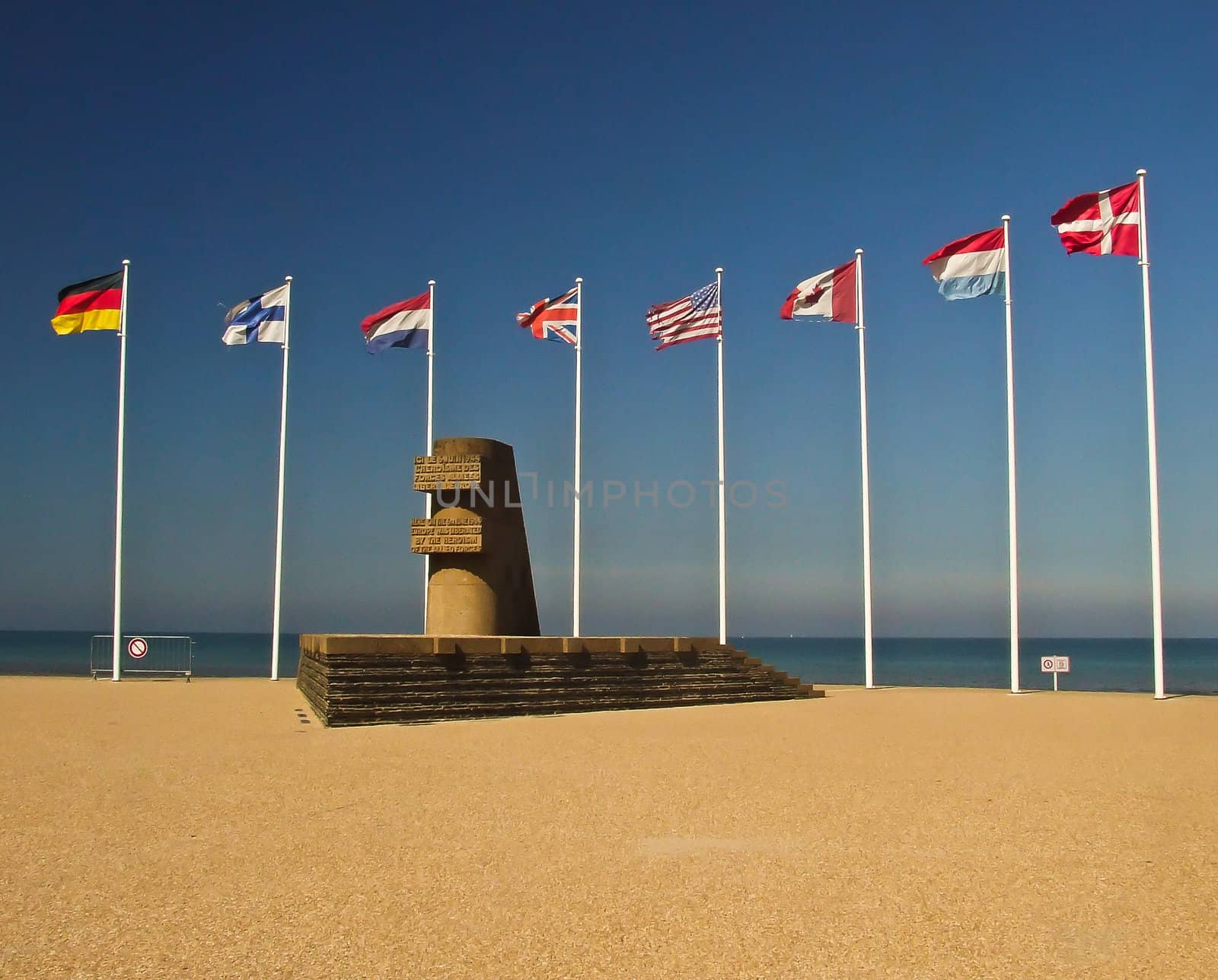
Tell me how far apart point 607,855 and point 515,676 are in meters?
9.01

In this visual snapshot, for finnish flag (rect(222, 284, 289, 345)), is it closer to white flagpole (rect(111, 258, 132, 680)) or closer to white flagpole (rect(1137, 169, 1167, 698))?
white flagpole (rect(111, 258, 132, 680))

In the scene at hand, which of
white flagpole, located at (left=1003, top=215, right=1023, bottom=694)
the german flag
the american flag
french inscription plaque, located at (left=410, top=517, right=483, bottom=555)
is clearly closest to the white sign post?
white flagpole, located at (left=1003, top=215, right=1023, bottom=694)

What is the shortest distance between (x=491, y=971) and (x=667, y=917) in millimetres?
1111

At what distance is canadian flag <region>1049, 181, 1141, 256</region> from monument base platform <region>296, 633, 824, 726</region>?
910 centimetres

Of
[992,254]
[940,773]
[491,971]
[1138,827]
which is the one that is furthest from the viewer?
[992,254]

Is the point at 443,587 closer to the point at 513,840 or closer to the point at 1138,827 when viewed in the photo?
the point at 513,840

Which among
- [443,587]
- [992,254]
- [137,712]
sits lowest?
[137,712]

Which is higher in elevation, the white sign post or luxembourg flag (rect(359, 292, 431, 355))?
luxembourg flag (rect(359, 292, 431, 355))

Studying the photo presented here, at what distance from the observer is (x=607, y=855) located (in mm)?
6758

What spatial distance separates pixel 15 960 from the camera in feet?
15.6

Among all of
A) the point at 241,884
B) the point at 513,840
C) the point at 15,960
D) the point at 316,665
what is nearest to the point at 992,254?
the point at 316,665

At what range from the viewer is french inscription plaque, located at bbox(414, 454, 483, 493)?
17.8m

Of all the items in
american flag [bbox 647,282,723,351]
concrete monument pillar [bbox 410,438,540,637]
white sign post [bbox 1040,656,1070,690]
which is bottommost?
white sign post [bbox 1040,656,1070,690]

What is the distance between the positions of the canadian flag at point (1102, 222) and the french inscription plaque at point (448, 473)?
422 inches
